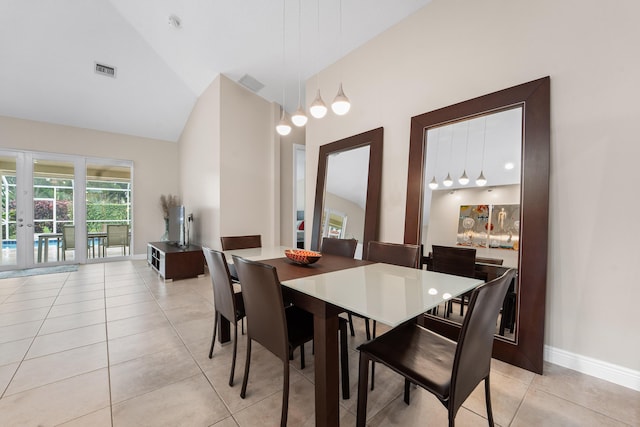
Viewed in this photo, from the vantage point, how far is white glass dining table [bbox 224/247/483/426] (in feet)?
3.86

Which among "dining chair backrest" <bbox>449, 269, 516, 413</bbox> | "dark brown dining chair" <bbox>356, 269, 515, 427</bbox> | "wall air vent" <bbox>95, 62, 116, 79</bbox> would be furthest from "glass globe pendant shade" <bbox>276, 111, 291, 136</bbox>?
"wall air vent" <bbox>95, 62, 116, 79</bbox>

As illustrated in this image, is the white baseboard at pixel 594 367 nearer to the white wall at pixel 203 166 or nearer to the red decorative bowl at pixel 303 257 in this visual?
the red decorative bowl at pixel 303 257

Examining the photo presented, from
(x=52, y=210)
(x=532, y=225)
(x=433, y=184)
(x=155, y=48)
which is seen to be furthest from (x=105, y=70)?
(x=532, y=225)

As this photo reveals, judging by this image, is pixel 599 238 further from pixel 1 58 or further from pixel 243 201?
pixel 1 58

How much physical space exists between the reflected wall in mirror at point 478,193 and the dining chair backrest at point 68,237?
6795 mm

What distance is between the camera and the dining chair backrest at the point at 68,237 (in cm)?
544

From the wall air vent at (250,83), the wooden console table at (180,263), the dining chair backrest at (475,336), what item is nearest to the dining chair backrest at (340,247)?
the dining chair backrest at (475,336)

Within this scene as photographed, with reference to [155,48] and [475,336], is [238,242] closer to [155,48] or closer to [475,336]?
[475,336]

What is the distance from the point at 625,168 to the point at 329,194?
108 inches

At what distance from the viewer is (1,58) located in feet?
13.0

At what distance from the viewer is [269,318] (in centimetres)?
148

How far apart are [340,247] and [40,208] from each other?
621cm

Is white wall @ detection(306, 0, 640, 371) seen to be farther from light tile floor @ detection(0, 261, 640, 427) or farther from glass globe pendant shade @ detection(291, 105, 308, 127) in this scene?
glass globe pendant shade @ detection(291, 105, 308, 127)

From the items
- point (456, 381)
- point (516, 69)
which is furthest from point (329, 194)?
point (456, 381)
